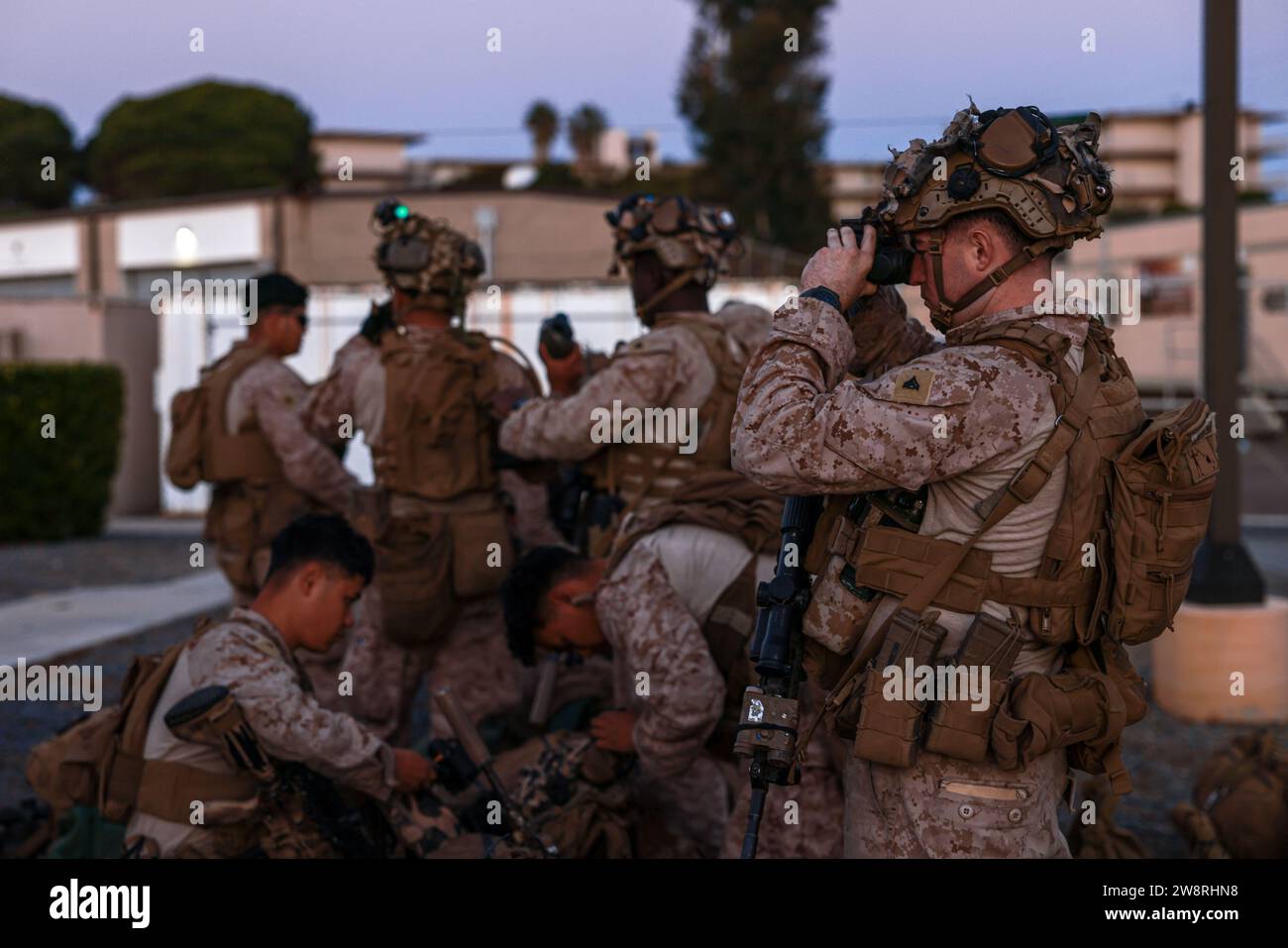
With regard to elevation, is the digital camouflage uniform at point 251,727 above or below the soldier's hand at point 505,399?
below

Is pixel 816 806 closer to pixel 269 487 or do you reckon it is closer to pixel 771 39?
pixel 269 487

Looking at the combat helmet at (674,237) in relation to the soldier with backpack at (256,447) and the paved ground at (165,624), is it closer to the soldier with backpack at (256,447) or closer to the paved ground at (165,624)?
the soldier with backpack at (256,447)

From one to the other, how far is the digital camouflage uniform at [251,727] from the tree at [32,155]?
44315 mm

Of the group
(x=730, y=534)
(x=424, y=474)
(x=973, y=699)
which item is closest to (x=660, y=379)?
(x=730, y=534)

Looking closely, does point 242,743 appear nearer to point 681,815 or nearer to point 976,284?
point 681,815

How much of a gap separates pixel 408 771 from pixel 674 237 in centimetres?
181

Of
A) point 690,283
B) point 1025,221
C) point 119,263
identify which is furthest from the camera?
point 119,263

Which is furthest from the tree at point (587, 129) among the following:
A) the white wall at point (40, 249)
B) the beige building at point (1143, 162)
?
the white wall at point (40, 249)

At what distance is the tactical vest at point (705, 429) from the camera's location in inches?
168

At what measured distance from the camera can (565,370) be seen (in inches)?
194

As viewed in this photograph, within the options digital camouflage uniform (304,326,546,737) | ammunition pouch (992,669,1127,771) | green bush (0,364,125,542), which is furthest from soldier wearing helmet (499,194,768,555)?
green bush (0,364,125,542)

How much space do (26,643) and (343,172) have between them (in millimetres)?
4103
